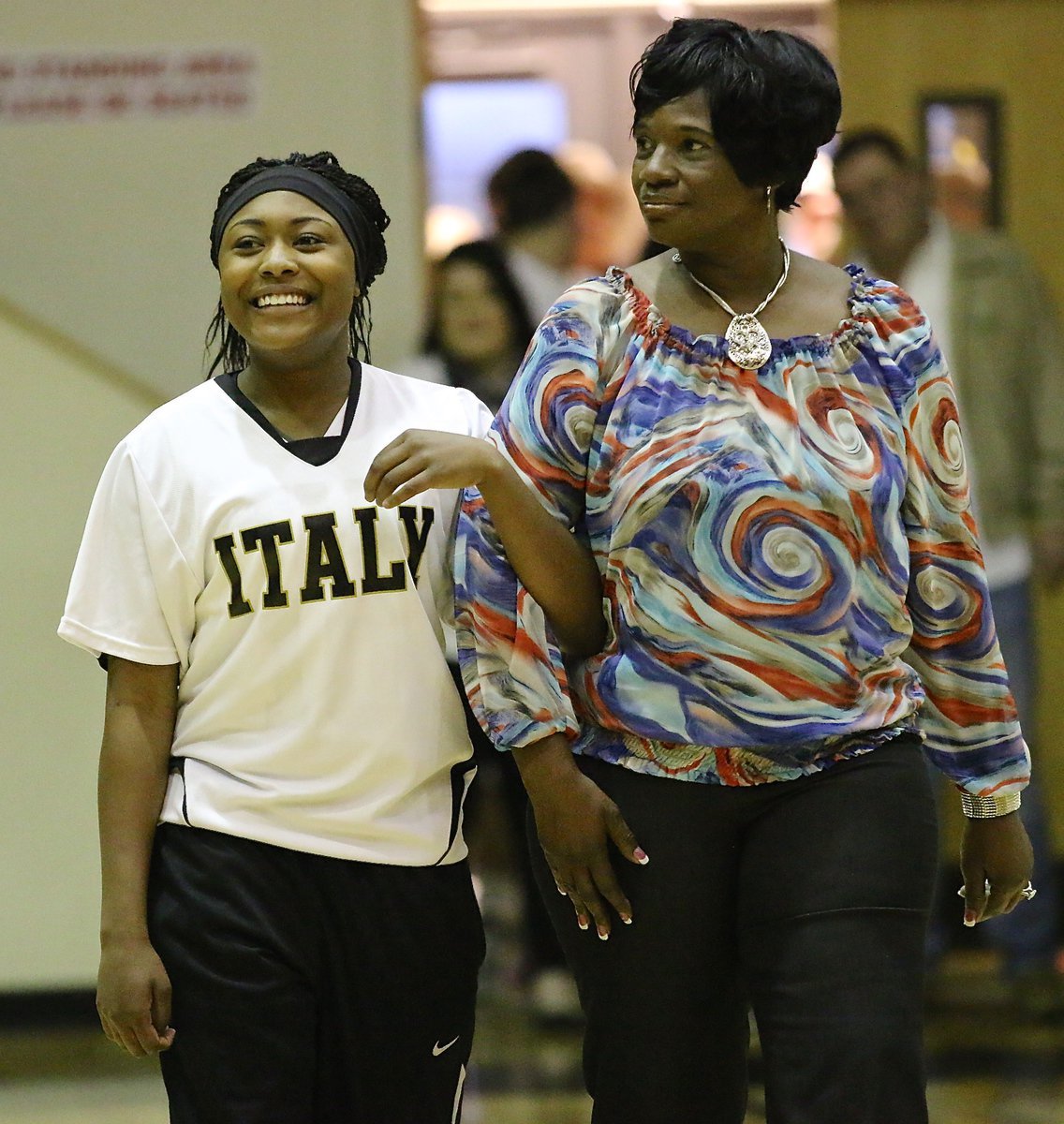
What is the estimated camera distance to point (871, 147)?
4188mm

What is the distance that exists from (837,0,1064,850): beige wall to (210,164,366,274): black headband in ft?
10.3

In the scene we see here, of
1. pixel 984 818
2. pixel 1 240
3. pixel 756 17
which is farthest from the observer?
pixel 756 17

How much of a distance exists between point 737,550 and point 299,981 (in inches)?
27.3

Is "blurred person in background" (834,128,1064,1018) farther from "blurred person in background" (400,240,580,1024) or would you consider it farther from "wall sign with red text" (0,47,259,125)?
"wall sign with red text" (0,47,259,125)

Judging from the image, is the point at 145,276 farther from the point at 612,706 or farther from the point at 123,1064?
the point at 612,706

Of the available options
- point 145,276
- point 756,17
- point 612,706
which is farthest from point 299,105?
point 756,17

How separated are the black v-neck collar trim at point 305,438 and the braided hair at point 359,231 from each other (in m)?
0.11

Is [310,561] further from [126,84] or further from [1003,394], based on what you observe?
[1003,394]

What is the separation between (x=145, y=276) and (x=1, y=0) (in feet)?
2.34

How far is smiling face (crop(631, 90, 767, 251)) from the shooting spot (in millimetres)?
1957

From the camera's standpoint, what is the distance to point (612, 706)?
1.98 m

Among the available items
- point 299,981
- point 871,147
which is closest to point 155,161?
point 871,147

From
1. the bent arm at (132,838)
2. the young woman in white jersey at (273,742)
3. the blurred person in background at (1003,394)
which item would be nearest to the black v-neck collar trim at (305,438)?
the young woman in white jersey at (273,742)

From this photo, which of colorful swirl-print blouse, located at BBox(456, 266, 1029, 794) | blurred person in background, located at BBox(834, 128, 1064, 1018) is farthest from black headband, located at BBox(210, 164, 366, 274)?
blurred person in background, located at BBox(834, 128, 1064, 1018)
